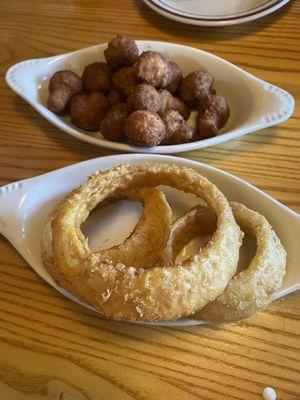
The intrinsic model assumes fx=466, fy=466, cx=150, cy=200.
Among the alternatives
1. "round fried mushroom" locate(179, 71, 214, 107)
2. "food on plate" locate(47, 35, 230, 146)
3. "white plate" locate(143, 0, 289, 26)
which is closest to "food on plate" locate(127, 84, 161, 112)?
"food on plate" locate(47, 35, 230, 146)

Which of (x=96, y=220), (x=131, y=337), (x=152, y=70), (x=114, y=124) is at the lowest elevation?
(x=131, y=337)

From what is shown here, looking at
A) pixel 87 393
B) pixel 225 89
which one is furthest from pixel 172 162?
pixel 87 393

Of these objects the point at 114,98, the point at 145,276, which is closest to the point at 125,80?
the point at 114,98

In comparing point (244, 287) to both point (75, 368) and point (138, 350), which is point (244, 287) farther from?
point (75, 368)

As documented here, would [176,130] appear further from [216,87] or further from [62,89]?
[62,89]

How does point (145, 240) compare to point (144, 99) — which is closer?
point (145, 240)

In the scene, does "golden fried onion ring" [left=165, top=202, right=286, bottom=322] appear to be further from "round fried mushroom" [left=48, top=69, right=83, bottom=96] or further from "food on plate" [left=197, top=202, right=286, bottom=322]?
"round fried mushroom" [left=48, top=69, right=83, bottom=96]
